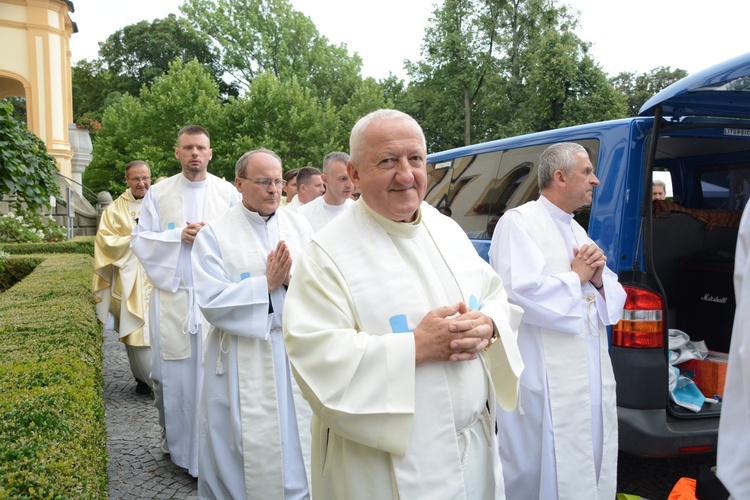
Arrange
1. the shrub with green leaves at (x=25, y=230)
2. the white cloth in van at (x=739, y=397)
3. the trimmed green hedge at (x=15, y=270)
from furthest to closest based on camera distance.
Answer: the shrub with green leaves at (x=25, y=230) < the trimmed green hedge at (x=15, y=270) < the white cloth in van at (x=739, y=397)

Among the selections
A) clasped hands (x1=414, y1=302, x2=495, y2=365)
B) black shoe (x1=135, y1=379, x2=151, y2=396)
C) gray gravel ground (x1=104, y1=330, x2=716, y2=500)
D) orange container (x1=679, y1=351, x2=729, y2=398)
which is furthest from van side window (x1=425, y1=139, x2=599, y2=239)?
black shoe (x1=135, y1=379, x2=151, y2=396)

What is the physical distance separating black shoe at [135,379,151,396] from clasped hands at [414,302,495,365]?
17.1 ft

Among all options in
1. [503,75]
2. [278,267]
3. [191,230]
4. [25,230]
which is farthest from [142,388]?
[503,75]

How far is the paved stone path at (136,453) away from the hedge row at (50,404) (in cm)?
96

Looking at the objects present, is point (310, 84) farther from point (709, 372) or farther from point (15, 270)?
point (709, 372)

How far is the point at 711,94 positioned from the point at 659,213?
49.6 inches

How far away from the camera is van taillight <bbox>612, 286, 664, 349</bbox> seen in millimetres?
3604

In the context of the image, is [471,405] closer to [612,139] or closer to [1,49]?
[612,139]

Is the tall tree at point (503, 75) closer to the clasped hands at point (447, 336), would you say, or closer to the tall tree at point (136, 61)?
the tall tree at point (136, 61)

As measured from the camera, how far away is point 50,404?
2.58 meters

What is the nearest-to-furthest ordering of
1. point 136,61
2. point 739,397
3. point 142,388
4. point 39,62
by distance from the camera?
point 739,397 < point 142,388 < point 39,62 < point 136,61

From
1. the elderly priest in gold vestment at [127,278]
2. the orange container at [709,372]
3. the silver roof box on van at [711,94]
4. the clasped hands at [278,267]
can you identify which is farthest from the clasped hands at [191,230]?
the orange container at [709,372]

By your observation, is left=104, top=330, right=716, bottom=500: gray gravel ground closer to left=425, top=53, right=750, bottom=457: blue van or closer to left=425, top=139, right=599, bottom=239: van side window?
left=425, top=53, right=750, bottom=457: blue van

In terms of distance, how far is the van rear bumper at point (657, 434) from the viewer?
3559 mm
